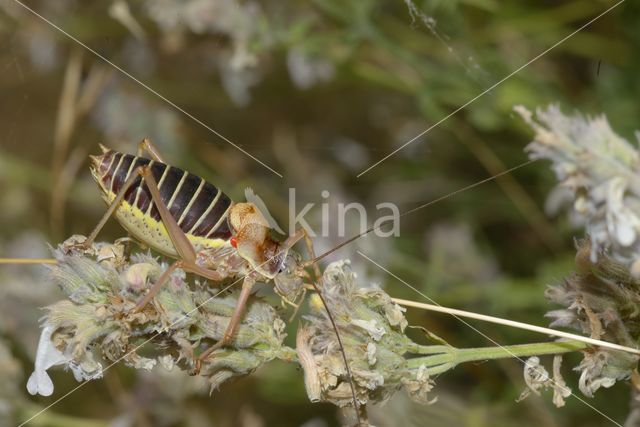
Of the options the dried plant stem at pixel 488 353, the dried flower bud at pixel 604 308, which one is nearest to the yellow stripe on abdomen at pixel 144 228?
the dried plant stem at pixel 488 353

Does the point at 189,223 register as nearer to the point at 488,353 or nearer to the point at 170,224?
the point at 170,224

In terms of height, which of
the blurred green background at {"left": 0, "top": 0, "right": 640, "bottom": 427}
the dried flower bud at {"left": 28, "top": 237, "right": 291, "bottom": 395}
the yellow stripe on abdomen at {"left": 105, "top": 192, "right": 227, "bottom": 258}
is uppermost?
the blurred green background at {"left": 0, "top": 0, "right": 640, "bottom": 427}

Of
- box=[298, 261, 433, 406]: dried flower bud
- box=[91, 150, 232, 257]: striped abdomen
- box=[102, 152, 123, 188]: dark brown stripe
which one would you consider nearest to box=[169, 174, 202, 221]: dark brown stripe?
box=[91, 150, 232, 257]: striped abdomen

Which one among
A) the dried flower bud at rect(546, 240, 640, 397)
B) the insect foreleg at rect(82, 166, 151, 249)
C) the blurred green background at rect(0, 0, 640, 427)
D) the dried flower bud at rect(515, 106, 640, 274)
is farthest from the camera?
the blurred green background at rect(0, 0, 640, 427)

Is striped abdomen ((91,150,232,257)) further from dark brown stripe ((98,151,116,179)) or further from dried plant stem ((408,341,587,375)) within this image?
dried plant stem ((408,341,587,375))

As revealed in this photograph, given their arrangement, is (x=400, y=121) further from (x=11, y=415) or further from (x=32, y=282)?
(x=11, y=415)

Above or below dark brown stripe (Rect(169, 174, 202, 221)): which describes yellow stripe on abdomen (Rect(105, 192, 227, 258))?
below

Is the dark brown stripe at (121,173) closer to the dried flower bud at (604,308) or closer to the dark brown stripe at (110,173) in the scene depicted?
the dark brown stripe at (110,173)

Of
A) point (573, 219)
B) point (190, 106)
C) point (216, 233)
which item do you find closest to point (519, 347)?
point (216, 233)
